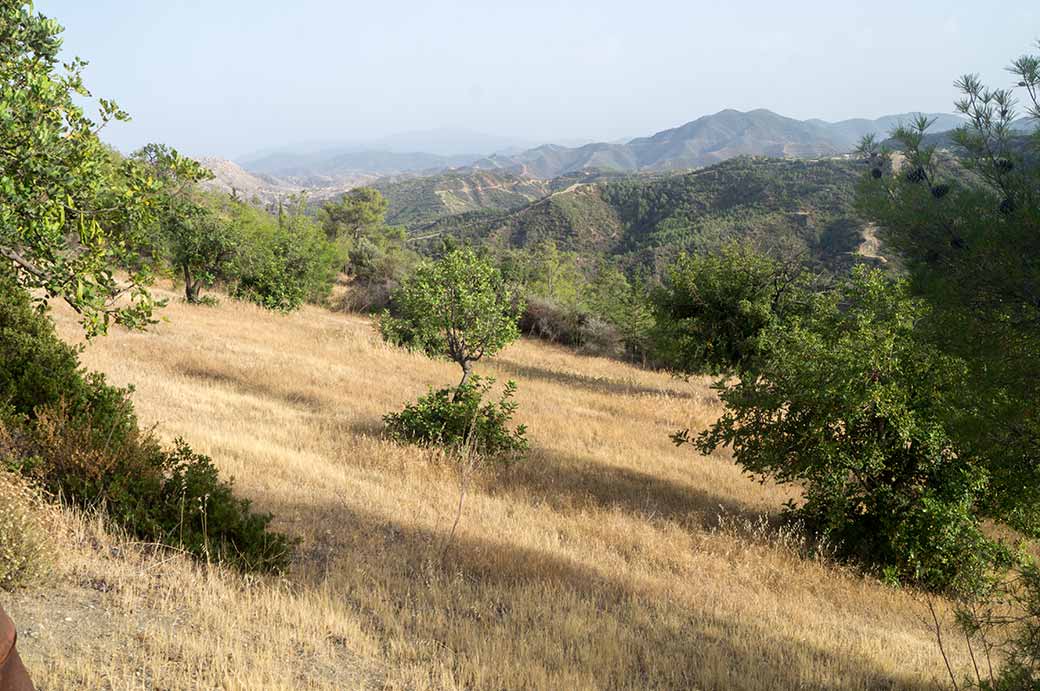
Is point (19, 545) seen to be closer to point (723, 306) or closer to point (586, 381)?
point (723, 306)

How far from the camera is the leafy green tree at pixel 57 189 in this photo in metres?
4.49

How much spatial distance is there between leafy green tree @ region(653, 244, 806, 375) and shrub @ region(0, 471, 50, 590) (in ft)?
57.0

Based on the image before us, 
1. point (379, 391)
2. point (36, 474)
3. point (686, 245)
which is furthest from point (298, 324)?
point (686, 245)

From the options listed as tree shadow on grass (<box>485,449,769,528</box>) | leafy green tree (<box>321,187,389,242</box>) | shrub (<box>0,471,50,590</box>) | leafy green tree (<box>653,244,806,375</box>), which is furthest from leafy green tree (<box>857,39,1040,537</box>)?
leafy green tree (<box>321,187,389,242</box>)

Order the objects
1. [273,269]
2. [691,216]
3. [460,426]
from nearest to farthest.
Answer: [460,426] → [273,269] → [691,216]

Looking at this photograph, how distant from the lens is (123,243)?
5238 mm

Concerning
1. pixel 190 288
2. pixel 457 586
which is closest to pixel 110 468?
pixel 457 586

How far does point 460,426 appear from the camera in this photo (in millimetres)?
11336

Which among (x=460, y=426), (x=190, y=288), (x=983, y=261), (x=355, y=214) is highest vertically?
(x=355, y=214)

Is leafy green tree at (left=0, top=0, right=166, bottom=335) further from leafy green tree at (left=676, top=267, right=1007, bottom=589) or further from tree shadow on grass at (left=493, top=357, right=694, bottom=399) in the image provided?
tree shadow on grass at (left=493, top=357, right=694, bottom=399)

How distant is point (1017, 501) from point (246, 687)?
7.43 metres

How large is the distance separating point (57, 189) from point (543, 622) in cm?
501

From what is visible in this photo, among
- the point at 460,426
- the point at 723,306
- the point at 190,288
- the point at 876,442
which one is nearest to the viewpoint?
the point at 876,442

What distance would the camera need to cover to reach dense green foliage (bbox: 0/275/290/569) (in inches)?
215
